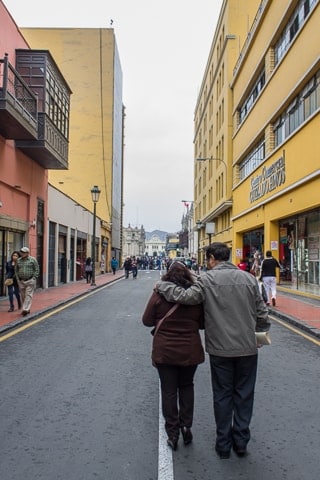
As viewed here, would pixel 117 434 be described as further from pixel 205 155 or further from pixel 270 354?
pixel 205 155

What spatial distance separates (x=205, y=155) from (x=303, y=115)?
3353 cm

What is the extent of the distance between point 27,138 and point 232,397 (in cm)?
1456

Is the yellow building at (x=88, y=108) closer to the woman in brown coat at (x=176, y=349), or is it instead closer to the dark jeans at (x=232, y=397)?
the woman in brown coat at (x=176, y=349)

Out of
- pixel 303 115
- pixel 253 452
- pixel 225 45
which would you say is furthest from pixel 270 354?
pixel 225 45

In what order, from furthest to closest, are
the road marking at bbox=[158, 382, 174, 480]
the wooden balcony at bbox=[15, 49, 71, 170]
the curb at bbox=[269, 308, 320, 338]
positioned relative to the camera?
the wooden balcony at bbox=[15, 49, 71, 170], the curb at bbox=[269, 308, 320, 338], the road marking at bbox=[158, 382, 174, 480]

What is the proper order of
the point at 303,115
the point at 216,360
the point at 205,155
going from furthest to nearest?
the point at 205,155 → the point at 303,115 → the point at 216,360

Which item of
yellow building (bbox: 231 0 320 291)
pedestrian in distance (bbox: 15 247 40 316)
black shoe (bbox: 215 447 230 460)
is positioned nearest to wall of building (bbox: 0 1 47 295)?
pedestrian in distance (bbox: 15 247 40 316)

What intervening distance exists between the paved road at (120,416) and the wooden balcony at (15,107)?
24.9 ft

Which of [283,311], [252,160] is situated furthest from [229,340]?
[252,160]

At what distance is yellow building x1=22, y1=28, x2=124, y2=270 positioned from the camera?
46.4 meters

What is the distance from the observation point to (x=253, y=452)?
3881 millimetres

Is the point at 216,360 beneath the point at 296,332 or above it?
above

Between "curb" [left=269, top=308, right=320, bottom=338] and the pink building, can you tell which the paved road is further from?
the pink building

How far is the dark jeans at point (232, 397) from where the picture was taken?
3.77 metres
